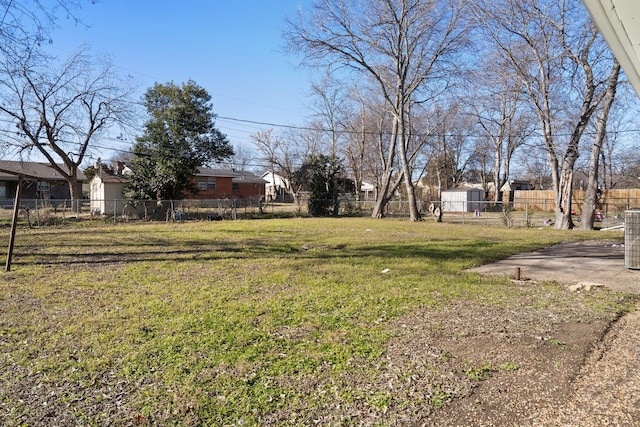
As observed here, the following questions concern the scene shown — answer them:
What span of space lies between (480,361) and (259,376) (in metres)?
1.87

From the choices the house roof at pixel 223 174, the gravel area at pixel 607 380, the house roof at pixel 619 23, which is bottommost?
the gravel area at pixel 607 380

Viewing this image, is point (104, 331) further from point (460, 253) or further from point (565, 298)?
point (460, 253)

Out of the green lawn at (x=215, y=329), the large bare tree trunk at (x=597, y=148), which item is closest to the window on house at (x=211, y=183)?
the green lawn at (x=215, y=329)

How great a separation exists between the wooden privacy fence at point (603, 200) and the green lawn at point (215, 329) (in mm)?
21138

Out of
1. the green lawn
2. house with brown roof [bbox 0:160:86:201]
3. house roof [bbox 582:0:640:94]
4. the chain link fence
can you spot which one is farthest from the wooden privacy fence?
house with brown roof [bbox 0:160:86:201]

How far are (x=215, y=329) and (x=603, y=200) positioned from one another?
113 feet

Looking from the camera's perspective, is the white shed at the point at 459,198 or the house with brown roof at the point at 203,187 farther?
the white shed at the point at 459,198

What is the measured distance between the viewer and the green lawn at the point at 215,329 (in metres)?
2.79

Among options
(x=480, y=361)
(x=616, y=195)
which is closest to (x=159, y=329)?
(x=480, y=361)

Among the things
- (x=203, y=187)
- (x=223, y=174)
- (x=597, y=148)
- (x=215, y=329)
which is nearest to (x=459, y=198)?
(x=223, y=174)

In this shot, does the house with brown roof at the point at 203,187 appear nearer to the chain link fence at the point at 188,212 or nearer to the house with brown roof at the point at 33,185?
the chain link fence at the point at 188,212

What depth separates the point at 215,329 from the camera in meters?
4.30

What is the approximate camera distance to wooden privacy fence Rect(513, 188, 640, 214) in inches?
1082

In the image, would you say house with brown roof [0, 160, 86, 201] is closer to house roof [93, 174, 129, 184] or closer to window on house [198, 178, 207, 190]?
house roof [93, 174, 129, 184]
